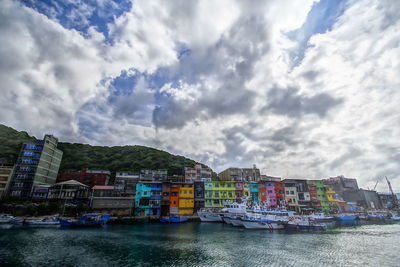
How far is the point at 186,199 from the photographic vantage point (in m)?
67.4

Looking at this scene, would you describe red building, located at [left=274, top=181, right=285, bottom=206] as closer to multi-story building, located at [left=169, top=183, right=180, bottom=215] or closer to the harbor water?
multi-story building, located at [left=169, top=183, right=180, bottom=215]

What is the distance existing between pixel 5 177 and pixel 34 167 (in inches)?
306

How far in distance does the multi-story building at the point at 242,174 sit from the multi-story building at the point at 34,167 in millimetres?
71445

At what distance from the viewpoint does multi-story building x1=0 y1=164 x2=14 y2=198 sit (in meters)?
64.5

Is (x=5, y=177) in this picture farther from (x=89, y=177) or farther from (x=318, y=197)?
(x=318, y=197)

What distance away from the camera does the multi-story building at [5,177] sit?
6450 centimetres

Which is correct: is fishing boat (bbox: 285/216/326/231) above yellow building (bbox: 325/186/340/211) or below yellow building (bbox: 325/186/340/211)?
below

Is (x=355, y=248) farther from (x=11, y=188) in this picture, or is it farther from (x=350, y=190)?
(x=11, y=188)

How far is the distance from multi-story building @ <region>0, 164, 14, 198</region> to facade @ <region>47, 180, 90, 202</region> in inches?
546

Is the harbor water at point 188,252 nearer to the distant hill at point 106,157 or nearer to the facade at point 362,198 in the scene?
the distant hill at point 106,157

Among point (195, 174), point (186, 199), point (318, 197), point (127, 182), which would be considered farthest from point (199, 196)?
point (318, 197)

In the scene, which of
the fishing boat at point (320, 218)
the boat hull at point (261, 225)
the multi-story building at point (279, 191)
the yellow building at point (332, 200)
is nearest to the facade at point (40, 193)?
the boat hull at point (261, 225)

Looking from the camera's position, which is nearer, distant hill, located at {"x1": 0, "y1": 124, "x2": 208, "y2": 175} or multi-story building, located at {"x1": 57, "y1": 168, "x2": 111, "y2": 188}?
multi-story building, located at {"x1": 57, "y1": 168, "x2": 111, "y2": 188}

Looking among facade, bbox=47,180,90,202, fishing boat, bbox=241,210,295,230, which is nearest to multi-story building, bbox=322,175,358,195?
fishing boat, bbox=241,210,295,230
